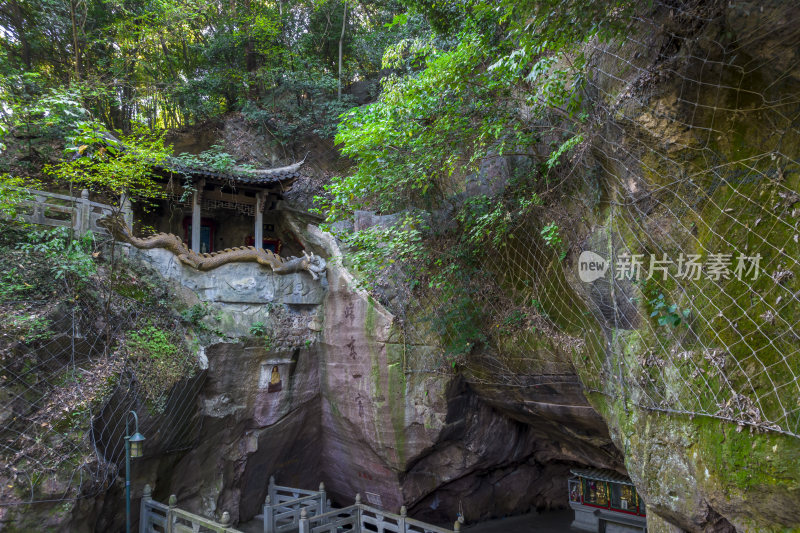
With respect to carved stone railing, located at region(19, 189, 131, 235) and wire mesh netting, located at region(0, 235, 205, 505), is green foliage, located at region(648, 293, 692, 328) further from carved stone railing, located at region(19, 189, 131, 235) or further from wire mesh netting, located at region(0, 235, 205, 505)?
carved stone railing, located at region(19, 189, 131, 235)

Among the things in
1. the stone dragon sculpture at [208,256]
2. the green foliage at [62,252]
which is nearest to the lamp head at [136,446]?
the green foliage at [62,252]

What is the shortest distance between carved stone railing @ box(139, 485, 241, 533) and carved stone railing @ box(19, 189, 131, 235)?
163 inches

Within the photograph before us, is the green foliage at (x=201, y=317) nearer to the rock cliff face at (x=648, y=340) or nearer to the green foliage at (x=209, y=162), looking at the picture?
the rock cliff face at (x=648, y=340)

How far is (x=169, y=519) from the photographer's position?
259 inches

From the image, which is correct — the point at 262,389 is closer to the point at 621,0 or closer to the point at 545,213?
the point at 545,213

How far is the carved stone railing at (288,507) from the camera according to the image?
26.5 ft

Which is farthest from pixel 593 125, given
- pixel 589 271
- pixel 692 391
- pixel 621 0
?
pixel 692 391

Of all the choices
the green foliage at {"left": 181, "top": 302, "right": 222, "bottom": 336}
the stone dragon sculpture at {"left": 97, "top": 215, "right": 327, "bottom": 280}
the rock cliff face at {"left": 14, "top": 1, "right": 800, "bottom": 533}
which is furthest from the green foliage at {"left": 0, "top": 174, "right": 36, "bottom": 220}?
the green foliage at {"left": 181, "top": 302, "right": 222, "bottom": 336}

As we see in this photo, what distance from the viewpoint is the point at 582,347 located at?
5090 mm

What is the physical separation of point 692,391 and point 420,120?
4.08 meters

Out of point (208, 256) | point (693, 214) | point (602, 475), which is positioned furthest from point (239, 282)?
point (602, 475)

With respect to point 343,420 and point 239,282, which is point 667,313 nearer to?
point 343,420

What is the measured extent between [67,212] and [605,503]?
1085 centimetres

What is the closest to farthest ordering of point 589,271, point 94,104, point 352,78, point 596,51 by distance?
point 596,51 → point 589,271 → point 94,104 → point 352,78
